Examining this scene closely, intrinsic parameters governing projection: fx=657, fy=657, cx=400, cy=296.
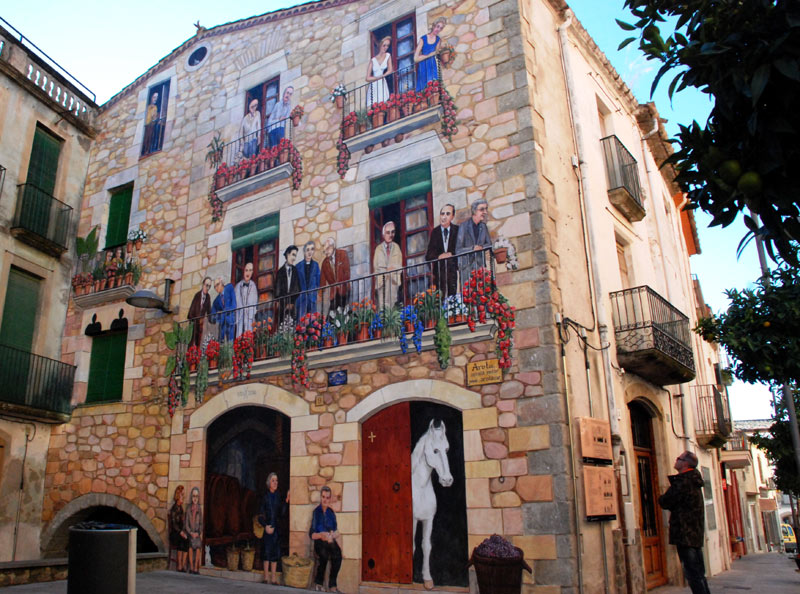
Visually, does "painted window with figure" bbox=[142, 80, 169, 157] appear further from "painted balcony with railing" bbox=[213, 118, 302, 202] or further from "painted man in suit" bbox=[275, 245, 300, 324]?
"painted man in suit" bbox=[275, 245, 300, 324]

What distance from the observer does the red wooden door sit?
801cm

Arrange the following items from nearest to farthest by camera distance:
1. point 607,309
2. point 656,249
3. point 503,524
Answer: point 503,524 → point 607,309 → point 656,249

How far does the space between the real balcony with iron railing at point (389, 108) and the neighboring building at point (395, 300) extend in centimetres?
4

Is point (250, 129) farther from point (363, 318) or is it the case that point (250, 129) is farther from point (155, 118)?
point (363, 318)

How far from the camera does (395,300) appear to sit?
8758mm

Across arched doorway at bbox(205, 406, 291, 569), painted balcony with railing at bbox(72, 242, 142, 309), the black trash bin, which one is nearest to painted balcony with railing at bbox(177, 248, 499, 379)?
arched doorway at bbox(205, 406, 291, 569)

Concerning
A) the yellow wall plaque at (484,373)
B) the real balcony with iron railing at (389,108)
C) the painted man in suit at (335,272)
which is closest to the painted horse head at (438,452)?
the yellow wall plaque at (484,373)

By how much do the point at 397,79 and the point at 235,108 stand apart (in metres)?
3.65

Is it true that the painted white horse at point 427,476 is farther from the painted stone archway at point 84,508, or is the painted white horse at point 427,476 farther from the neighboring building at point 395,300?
the painted stone archway at point 84,508

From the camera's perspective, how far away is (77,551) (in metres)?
5.29

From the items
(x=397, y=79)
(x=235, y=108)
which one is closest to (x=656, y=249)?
(x=397, y=79)

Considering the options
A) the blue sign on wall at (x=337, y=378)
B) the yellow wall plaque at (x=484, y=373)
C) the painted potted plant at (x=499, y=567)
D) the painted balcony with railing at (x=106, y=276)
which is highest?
the painted balcony with railing at (x=106, y=276)

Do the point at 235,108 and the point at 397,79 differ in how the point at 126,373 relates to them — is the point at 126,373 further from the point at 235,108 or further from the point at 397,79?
the point at 397,79

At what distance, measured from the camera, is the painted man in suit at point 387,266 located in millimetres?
8844
